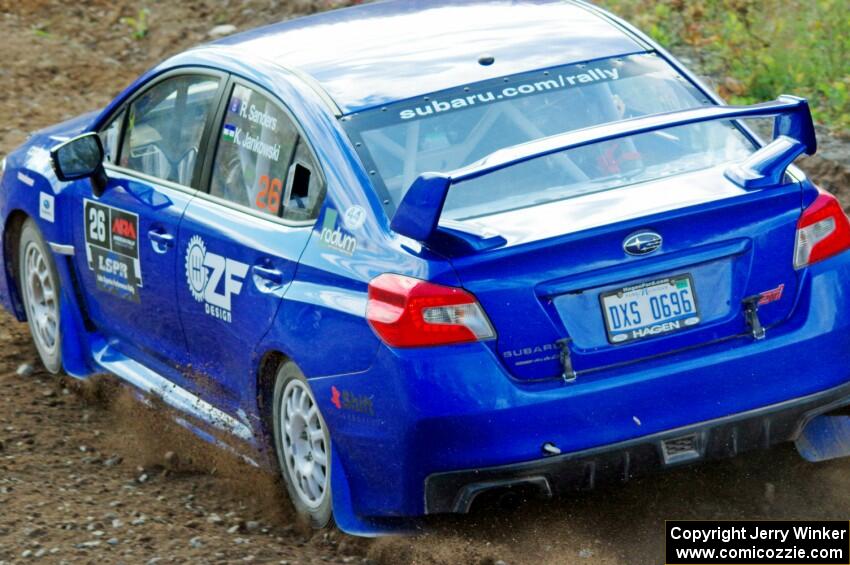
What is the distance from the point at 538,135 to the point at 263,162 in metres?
1.02

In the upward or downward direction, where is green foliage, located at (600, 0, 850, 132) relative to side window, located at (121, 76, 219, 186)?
downward

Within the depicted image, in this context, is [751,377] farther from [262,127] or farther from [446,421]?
[262,127]

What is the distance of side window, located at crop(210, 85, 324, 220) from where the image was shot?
530 centimetres

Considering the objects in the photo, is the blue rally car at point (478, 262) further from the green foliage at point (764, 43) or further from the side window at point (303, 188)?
the green foliage at point (764, 43)

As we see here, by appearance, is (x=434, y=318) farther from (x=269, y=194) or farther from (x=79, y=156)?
(x=79, y=156)

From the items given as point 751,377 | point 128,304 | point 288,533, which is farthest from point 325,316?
point 128,304

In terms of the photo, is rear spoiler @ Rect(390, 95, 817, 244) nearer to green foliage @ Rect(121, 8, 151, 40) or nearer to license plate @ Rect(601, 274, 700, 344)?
license plate @ Rect(601, 274, 700, 344)

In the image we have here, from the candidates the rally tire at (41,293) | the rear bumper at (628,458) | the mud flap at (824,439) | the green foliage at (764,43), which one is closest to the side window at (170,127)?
Answer: the rally tire at (41,293)

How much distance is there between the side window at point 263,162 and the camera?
5.30 meters

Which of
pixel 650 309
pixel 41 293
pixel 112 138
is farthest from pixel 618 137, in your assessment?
pixel 41 293

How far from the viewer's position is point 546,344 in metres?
4.57

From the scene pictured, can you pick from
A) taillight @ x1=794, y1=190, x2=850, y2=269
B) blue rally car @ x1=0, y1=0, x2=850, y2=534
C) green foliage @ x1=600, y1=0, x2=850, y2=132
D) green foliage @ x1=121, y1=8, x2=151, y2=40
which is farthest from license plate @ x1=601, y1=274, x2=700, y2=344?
green foliage @ x1=121, y1=8, x2=151, y2=40

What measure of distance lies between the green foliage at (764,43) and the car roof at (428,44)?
11.8 feet

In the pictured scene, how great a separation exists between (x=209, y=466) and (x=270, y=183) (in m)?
1.33
